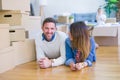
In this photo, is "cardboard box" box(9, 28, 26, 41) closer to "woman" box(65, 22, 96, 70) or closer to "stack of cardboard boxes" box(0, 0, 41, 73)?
"stack of cardboard boxes" box(0, 0, 41, 73)

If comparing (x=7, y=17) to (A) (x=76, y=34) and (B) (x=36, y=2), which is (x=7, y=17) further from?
(B) (x=36, y=2)

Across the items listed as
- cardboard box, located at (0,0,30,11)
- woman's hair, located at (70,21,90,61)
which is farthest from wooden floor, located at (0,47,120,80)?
cardboard box, located at (0,0,30,11)

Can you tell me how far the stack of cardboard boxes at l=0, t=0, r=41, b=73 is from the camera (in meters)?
2.46

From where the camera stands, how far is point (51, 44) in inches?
103

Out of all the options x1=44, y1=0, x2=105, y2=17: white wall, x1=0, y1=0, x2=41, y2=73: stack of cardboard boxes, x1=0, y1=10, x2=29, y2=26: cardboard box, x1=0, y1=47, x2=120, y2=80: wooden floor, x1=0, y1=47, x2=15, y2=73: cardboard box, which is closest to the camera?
x1=0, y1=47, x2=120, y2=80: wooden floor

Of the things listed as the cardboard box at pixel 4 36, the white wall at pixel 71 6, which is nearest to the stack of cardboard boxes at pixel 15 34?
the cardboard box at pixel 4 36

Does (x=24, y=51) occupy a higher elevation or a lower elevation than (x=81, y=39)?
lower

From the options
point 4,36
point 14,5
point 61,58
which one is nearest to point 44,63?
point 61,58

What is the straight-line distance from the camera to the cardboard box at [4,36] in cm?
239

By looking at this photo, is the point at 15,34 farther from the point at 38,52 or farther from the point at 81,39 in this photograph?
the point at 81,39

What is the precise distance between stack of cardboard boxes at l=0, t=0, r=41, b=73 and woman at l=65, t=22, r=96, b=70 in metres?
0.57

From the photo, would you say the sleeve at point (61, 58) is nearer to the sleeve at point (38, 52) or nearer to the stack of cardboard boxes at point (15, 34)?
the sleeve at point (38, 52)

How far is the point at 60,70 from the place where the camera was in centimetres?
234

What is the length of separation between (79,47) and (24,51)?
75cm
